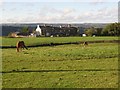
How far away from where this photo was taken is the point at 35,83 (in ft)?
39.9

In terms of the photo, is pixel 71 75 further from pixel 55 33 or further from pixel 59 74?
pixel 55 33

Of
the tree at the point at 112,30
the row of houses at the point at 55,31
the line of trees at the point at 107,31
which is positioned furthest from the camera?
the row of houses at the point at 55,31

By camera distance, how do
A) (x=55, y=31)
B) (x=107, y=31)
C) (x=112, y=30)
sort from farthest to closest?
(x=55, y=31) < (x=107, y=31) < (x=112, y=30)

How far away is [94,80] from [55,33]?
11981 cm

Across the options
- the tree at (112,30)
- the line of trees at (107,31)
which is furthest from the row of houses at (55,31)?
the tree at (112,30)

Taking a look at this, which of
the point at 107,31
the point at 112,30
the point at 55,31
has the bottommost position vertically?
the point at 107,31

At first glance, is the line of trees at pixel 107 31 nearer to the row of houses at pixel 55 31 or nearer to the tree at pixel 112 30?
the tree at pixel 112 30

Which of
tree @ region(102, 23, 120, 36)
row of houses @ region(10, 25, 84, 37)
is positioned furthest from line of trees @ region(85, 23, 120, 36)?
row of houses @ region(10, 25, 84, 37)

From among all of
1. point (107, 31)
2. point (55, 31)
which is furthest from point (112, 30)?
point (55, 31)

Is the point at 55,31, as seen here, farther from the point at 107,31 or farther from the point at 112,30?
the point at 112,30

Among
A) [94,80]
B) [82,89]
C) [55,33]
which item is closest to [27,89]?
[82,89]

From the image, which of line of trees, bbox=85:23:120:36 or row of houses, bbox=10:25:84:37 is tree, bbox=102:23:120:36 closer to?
line of trees, bbox=85:23:120:36

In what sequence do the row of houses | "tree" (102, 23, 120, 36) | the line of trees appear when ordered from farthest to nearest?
the row of houses < the line of trees < "tree" (102, 23, 120, 36)

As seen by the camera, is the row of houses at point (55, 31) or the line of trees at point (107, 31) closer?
the line of trees at point (107, 31)
